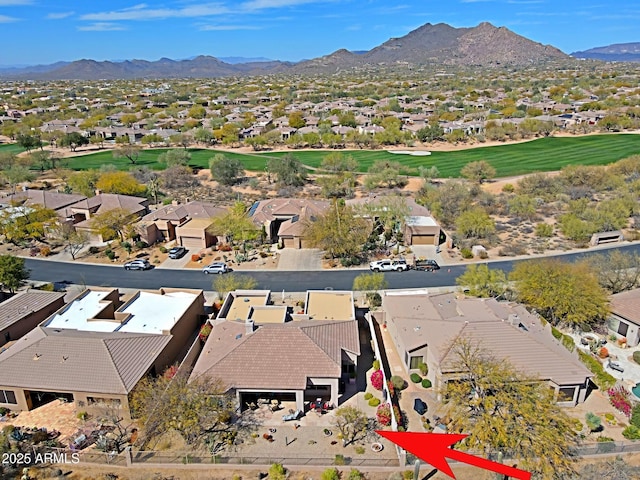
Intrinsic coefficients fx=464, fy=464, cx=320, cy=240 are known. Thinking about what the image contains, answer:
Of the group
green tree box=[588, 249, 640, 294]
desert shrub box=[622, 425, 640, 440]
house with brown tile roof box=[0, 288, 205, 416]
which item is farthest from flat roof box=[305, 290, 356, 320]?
green tree box=[588, 249, 640, 294]

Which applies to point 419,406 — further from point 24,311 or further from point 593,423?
point 24,311

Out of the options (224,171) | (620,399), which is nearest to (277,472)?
(620,399)

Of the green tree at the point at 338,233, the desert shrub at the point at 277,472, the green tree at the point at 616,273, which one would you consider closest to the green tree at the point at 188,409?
the desert shrub at the point at 277,472

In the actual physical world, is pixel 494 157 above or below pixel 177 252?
above

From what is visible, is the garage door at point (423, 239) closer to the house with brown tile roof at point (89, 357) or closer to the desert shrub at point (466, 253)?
the desert shrub at point (466, 253)

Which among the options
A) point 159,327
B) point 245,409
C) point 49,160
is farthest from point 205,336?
point 49,160

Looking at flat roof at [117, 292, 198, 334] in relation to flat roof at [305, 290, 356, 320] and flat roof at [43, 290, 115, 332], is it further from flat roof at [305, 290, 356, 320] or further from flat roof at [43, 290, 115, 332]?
flat roof at [305, 290, 356, 320]
